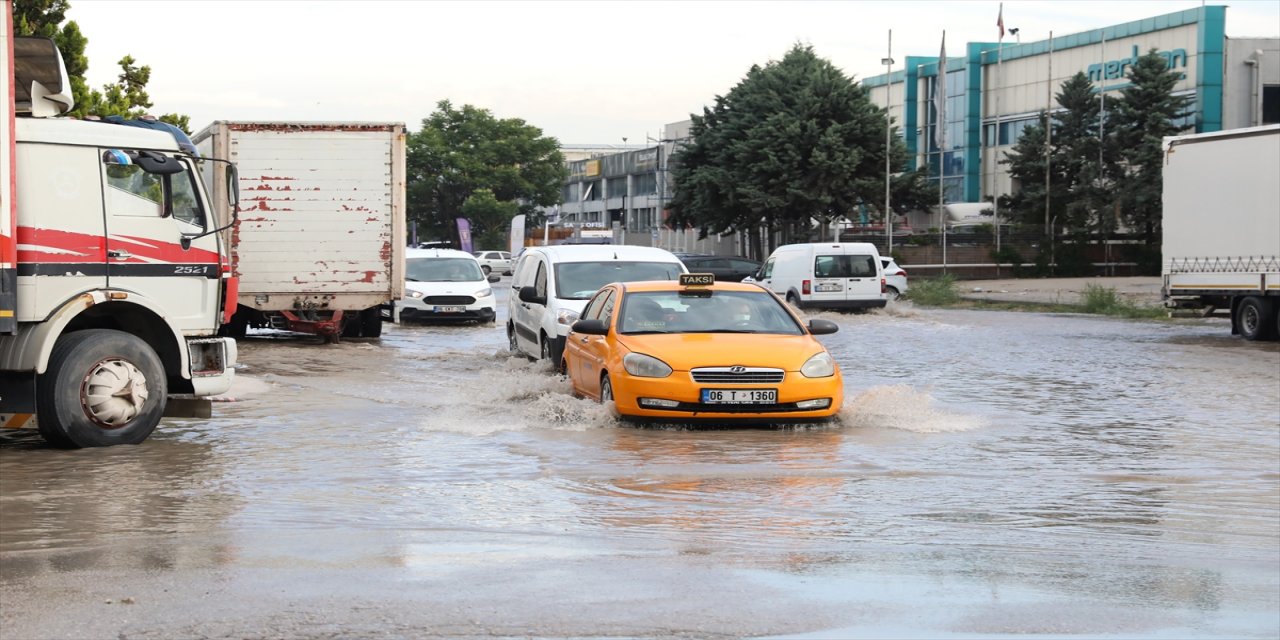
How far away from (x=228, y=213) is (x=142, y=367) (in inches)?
386

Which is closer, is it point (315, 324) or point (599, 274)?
point (599, 274)

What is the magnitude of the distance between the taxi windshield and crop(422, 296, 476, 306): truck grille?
51.6 ft

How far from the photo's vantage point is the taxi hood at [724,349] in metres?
12.4

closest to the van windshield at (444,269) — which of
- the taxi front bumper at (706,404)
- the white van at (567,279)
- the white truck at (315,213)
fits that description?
the white truck at (315,213)

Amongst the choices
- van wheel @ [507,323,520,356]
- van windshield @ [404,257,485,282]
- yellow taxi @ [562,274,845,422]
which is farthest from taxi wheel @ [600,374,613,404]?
van windshield @ [404,257,485,282]

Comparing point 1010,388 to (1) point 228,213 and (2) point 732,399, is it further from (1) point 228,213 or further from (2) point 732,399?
(1) point 228,213

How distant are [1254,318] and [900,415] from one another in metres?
15.4

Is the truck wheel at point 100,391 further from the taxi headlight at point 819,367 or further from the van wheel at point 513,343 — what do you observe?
the van wheel at point 513,343

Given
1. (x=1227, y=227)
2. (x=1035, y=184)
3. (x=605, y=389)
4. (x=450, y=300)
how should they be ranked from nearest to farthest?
(x=605, y=389) → (x=1227, y=227) → (x=450, y=300) → (x=1035, y=184)

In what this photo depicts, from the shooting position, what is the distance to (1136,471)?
1087 centimetres

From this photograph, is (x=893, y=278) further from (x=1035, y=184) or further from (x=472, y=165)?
(x=472, y=165)

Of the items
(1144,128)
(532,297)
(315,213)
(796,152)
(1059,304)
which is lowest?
(1059,304)

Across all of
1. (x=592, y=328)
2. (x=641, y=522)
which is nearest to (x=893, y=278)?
(x=592, y=328)

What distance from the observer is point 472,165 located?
9169cm
